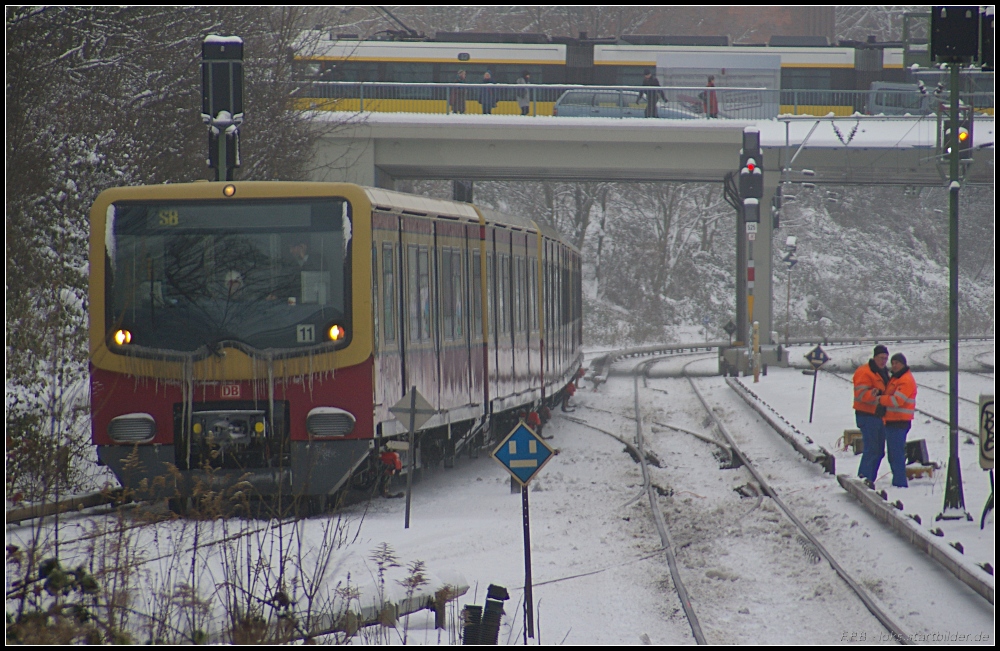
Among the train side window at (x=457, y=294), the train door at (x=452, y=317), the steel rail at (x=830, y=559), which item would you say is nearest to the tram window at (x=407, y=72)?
the steel rail at (x=830, y=559)

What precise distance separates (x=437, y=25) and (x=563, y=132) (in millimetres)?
42663

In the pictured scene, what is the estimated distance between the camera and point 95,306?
35.7 ft

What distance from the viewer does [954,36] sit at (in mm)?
11094

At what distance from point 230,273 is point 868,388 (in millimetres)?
7434

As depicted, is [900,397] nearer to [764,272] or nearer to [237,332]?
[237,332]

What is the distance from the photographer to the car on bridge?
113 feet

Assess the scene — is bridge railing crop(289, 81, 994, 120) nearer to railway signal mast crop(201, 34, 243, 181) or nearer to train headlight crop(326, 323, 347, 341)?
railway signal mast crop(201, 34, 243, 181)

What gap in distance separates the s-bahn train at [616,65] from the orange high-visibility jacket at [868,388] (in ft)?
74.8

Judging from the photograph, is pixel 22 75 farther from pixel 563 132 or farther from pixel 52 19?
pixel 563 132

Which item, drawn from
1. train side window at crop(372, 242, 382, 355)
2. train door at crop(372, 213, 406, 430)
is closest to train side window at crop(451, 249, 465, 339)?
train door at crop(372, 213, 406, 430)

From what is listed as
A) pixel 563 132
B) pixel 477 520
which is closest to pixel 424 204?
pixel 477 520

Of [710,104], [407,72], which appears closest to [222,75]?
[407,72]

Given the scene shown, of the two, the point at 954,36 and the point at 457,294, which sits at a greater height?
the point at 954,36

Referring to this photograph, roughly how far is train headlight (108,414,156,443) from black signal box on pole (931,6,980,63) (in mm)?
8224
